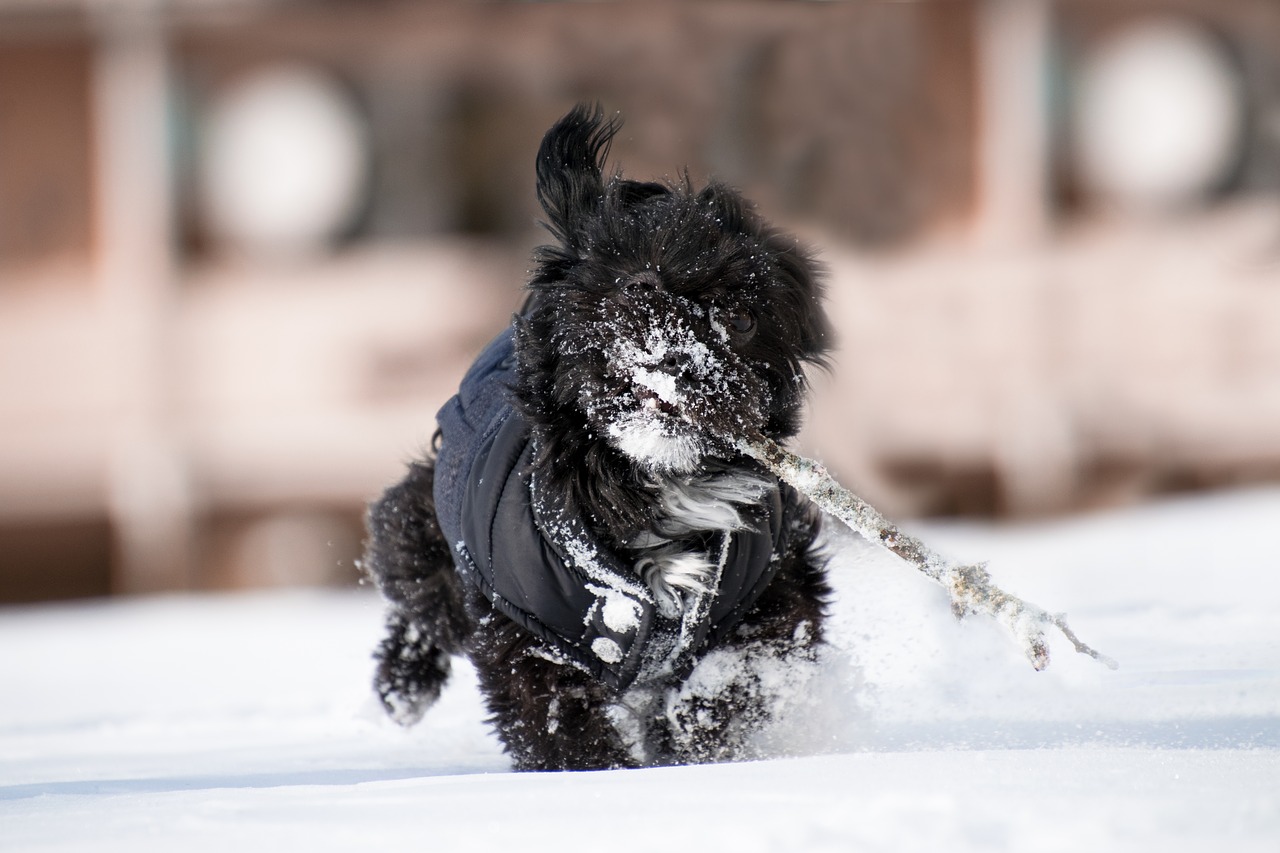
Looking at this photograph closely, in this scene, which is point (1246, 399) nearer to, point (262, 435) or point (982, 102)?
point (982, 102)

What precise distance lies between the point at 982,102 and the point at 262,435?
5448 mm

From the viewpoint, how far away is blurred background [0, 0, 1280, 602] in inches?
383

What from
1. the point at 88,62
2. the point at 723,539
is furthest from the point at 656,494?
the point at 88,62

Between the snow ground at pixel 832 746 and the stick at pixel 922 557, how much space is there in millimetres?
247

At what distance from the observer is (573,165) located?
348cm

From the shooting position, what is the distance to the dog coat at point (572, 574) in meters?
3.26

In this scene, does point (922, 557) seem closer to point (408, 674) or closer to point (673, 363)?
point (673, 363)

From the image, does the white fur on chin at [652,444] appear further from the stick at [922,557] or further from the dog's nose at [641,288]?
the dog's nose at [641,288]

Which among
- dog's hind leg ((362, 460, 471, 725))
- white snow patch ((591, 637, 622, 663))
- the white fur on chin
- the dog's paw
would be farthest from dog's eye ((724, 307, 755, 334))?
the dog's paw

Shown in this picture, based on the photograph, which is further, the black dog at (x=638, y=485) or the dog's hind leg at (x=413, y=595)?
the dog's hind leg at (x=413, y=595)

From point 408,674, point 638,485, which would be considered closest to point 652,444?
point 638,485

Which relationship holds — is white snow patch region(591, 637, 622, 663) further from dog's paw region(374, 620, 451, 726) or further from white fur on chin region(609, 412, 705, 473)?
dog's paw region(374, 620, 451, 726)

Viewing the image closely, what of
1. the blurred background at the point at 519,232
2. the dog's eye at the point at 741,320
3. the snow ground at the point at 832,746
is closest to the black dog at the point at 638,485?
the dog's eye at the point at 741,320

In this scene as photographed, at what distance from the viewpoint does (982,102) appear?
1008 centimetres
